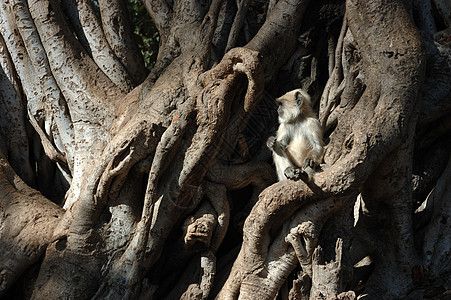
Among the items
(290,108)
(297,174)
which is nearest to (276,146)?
(290,108)

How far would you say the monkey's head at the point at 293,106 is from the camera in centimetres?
437

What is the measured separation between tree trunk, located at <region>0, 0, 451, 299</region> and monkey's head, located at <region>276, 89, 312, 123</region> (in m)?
0.20

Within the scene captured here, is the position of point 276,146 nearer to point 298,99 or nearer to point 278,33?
point 298,99

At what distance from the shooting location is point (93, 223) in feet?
13.3

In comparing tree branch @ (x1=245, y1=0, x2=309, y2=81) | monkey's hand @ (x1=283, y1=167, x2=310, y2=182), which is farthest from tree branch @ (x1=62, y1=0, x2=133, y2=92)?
monkey's hand @ (x1=283, y1=167, x2=310, y2=182)

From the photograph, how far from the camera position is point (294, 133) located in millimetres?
4457

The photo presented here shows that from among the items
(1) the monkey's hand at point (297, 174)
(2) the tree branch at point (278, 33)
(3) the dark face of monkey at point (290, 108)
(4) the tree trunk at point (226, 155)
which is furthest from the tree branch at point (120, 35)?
(1) the monkey's hand at point (297, 174)

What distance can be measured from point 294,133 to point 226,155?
0.56m

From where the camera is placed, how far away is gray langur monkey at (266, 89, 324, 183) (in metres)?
4.35

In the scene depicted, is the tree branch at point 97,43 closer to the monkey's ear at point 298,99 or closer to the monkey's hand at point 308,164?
the monkey's ear at point 298,99

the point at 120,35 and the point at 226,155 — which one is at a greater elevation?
the point at 120,35

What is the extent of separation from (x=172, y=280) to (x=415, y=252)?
174cm

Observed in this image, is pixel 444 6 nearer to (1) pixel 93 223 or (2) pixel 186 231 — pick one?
(2) pixel 186 231

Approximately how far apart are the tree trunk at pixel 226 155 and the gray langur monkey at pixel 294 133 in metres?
0.13
